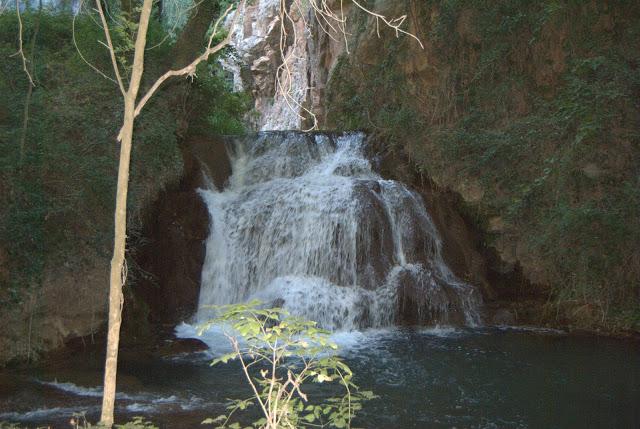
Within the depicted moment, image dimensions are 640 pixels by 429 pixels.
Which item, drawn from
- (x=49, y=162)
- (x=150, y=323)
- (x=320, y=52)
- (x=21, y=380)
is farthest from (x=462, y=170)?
(x=320, y=52)

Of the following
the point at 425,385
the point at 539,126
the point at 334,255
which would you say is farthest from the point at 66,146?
the point at 539,126

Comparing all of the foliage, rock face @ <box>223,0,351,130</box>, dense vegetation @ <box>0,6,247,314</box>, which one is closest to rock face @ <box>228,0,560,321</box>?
rock face @ <box>223,0,351,130</box>

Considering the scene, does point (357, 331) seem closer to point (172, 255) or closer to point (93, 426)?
point (172, 255)

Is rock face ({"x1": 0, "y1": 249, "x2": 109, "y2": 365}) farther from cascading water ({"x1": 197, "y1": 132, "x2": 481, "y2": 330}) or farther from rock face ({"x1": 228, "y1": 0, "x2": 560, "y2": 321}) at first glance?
rock face ({"x1": 228, "y1": 0, "x2": 560, "y2": 321})

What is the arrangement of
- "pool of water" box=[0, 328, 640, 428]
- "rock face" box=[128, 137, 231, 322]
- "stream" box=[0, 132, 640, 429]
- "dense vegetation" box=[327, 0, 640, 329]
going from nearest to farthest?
1. "pool of water" box=[0, 328, 640, 428]
2. "stream" box=[0, 132, 640, 429]
3. "dense vegetation" box=[327, 0, 640, 329]
4. "rock face" box=[128, 137, 231, 322]

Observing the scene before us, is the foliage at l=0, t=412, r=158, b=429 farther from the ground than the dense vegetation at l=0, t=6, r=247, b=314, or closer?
closer

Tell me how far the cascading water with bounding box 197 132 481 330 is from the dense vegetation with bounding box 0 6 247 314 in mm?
1687

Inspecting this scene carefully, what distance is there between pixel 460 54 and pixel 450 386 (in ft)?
29.6

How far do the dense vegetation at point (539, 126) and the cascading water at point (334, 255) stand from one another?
1.39 meters

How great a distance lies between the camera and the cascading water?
420 inches

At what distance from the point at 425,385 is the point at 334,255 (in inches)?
163

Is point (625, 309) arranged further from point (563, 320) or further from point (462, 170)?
point (462, 170)

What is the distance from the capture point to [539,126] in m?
12.0

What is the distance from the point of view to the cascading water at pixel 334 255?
10664 millimetres
